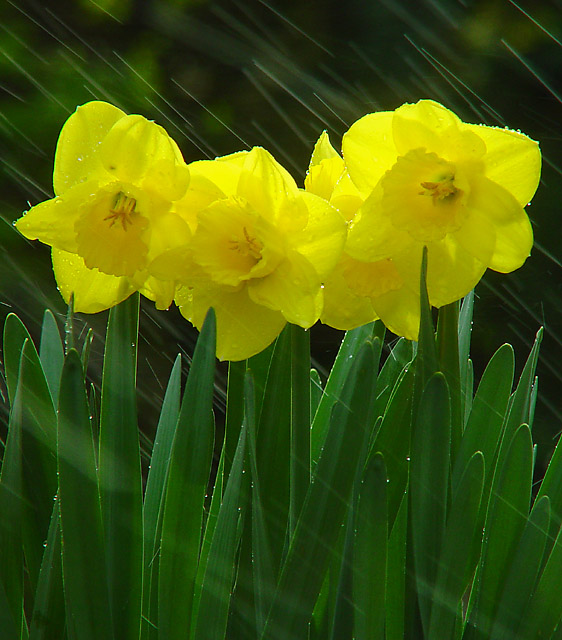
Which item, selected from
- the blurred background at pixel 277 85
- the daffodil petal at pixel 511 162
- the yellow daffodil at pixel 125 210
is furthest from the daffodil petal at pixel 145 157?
the blurred background at pixel 277 85

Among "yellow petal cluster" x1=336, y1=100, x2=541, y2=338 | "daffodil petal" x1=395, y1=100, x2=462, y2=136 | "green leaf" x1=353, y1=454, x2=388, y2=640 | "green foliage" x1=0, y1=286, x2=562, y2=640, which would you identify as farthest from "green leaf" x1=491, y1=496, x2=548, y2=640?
"daffodil petal" x1=395, y1=100, x2=462, y2=136

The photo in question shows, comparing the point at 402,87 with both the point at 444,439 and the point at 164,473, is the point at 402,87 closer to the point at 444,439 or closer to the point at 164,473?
the point at 164,473

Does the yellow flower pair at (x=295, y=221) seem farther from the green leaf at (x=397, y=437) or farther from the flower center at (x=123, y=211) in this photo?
the green leaf at (x=397, y=437)

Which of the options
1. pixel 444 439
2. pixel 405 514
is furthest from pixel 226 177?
pixel 405 514

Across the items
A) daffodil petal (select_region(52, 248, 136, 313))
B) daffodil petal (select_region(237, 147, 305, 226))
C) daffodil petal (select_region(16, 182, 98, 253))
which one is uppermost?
daffodil petal (select_region(237, 147, 305, 226))

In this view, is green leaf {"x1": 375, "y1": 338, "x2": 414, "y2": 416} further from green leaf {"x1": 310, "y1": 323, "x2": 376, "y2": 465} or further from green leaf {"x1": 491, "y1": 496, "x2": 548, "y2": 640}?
green leaf {"x1": 491, "y1": 496, "x2": 548, "y2": 640}

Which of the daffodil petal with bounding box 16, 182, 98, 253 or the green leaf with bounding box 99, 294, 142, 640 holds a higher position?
the daffodil petal with bounding box 16, 182, 98, 253

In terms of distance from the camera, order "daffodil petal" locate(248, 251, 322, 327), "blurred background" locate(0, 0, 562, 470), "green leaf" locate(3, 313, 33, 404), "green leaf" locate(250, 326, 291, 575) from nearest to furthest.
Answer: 1. "daffodil petal" locate(248, 251, 322, 327)
2. "green leaf" locate(250, 326, 291, 575)
3. "green leaf" locate(3, 313, 33, 404)
4. "blurred background" locate(0, 0, 562, 470)

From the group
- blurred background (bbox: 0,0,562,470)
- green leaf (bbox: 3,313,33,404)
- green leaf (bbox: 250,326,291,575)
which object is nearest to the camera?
green leaf (bbox: 250,326,291,575)
